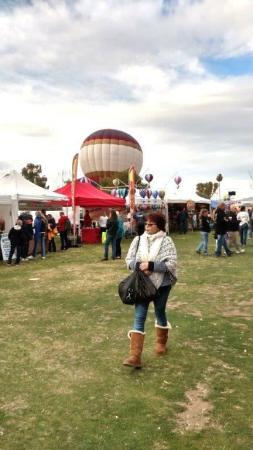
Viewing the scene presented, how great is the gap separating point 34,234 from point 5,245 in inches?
45.7

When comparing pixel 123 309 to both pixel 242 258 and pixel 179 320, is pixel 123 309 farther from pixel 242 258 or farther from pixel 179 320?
pixel 242 258

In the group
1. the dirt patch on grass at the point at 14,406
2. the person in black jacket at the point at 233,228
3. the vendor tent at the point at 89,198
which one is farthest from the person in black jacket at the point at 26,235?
the dirt patch on grass at the point at 14,406

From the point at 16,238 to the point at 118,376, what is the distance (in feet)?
30.5

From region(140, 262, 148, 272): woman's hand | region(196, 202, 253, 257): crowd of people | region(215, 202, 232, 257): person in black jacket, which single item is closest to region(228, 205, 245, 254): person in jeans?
region(196, 202, 253, 257): crowd of people

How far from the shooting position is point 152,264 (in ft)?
15.1

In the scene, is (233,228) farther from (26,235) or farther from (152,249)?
(152,249)

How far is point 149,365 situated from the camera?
4.71 meters

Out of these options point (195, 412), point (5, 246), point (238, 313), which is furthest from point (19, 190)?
point (195, 412)

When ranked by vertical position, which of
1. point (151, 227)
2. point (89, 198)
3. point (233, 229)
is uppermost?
point (89, 198)

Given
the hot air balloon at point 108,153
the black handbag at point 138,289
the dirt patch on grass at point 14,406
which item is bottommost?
the dirt patch on grass at point 14,406

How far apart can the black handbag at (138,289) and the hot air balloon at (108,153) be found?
3558 centimetres

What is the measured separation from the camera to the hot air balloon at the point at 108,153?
39.6 m

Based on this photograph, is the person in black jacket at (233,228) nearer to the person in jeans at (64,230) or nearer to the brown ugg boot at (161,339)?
the person in jeans at (64,230)

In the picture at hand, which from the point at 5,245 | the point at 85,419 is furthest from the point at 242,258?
the point at 85,419
